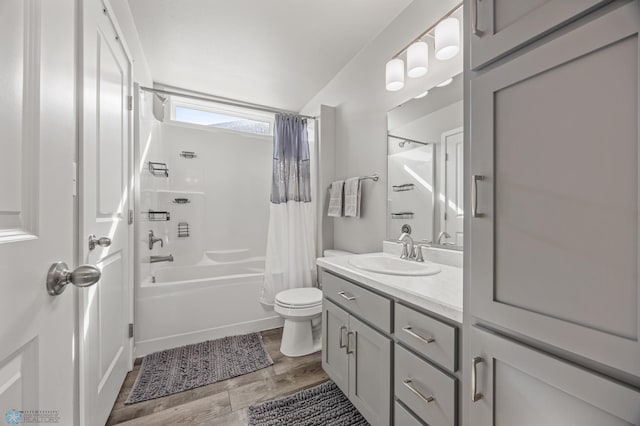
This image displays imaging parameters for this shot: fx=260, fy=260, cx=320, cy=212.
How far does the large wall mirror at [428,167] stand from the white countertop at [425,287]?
0.88 feet

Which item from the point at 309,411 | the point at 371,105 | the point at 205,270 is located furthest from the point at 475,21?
the point at 205,270

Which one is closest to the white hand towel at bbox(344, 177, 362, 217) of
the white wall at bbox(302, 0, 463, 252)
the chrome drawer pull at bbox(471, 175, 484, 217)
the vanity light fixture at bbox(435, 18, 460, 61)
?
the white wall at bbox(302, 0, 463, 252)

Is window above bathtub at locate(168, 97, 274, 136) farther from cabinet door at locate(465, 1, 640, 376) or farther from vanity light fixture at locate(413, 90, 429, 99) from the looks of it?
cabinet door at locate(465, 1, 640, 376)

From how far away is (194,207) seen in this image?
310 cm

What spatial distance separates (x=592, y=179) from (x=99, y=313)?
1.77m

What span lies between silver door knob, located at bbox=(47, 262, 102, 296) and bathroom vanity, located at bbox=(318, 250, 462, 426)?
0.95 m

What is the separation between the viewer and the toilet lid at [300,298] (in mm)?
1998

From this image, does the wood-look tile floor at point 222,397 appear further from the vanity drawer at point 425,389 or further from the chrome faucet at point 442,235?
the chrome faucet at point 442,235

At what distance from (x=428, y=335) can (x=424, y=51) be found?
1.49 metres

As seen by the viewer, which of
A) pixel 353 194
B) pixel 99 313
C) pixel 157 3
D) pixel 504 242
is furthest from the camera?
pixel 353 194

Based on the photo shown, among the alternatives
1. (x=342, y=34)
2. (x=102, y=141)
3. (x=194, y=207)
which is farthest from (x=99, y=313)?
(x=342, y=34)

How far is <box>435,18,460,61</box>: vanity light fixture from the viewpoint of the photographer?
131 cm

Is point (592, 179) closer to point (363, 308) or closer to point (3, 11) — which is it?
point (363, 308)

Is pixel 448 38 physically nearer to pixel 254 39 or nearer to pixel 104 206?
pixel 254 39
